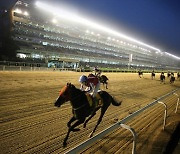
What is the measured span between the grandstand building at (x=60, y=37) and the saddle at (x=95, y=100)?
24030mm

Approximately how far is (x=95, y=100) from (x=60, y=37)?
43364mm

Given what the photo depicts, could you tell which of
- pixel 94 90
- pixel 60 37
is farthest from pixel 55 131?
pixel 60 37

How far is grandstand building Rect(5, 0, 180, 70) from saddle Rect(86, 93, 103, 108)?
24.0 metres

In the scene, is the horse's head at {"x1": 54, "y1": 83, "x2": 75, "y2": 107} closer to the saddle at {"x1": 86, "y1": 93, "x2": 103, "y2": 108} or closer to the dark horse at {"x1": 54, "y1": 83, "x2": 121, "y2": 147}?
the dark horse at {"x1": 54, "y1": 83, "x2": 121, "y2": 147}

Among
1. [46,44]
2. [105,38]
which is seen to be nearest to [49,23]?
[46,44]

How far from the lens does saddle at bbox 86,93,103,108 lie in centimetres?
431

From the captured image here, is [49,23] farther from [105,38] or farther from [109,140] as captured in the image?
[109,140]

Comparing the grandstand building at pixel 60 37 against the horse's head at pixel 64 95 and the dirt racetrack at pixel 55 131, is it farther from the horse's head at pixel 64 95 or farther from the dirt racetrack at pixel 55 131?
the horse's head at pixel 64 95

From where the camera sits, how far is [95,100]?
460 centimetres

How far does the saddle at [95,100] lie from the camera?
4311mm

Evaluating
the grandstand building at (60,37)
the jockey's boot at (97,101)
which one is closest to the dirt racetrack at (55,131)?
the jockey's boot at (97,101)

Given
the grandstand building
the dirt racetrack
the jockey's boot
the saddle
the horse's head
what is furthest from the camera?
the grandstand building

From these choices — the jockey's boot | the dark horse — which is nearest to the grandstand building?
the jockey's boot

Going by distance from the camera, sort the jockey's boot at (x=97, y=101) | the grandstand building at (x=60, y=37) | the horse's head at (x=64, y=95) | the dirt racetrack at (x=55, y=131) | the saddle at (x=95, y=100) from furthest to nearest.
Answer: the grandstand building at (x=60, y=37), the jockey's boot at (x=97, y=101), the saddle at (x=95, y=100), the dirt racetrack at (x=55, y=131), the horse's head at (x=64, y=95)
